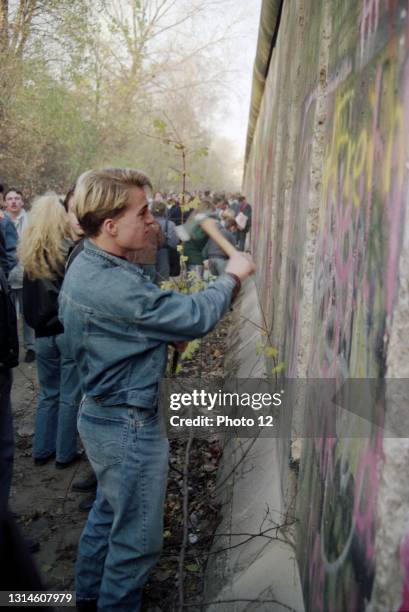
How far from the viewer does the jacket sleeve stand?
2.29 m

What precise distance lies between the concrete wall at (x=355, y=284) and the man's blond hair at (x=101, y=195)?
0.88 metres

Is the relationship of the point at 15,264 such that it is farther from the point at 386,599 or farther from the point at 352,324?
the point at 386,599

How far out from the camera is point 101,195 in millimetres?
2396

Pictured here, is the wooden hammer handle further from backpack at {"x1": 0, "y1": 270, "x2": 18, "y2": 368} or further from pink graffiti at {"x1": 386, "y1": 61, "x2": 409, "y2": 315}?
backpack at {"x1": 0, "y1": 270, "x2": 18, "y2": 368}

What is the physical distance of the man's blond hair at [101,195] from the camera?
240 centimetres

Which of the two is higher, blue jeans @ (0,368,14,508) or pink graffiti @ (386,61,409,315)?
pink graffiti @ (386,61,409,315)

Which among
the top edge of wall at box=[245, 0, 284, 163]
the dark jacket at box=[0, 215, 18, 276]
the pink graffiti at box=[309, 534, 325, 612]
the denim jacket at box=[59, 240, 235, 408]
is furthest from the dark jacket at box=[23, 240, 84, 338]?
the top edge of wall at box=[245, 0, 284, 163]

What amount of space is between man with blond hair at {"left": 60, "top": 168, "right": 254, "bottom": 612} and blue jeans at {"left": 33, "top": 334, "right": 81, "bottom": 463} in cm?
192

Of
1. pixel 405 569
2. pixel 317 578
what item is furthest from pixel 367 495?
pixel 317 578

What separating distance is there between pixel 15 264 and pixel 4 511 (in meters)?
6.59

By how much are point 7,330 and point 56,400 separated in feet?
5.17

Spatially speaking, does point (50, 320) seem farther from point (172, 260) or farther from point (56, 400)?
point (172, 260)

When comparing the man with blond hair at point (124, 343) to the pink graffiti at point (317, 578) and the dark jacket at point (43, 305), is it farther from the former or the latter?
the dark jacket at point (43, 305)

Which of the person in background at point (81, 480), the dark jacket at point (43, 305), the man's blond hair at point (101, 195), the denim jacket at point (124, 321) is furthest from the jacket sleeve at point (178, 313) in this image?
the dark jacket at point (43, 305)
